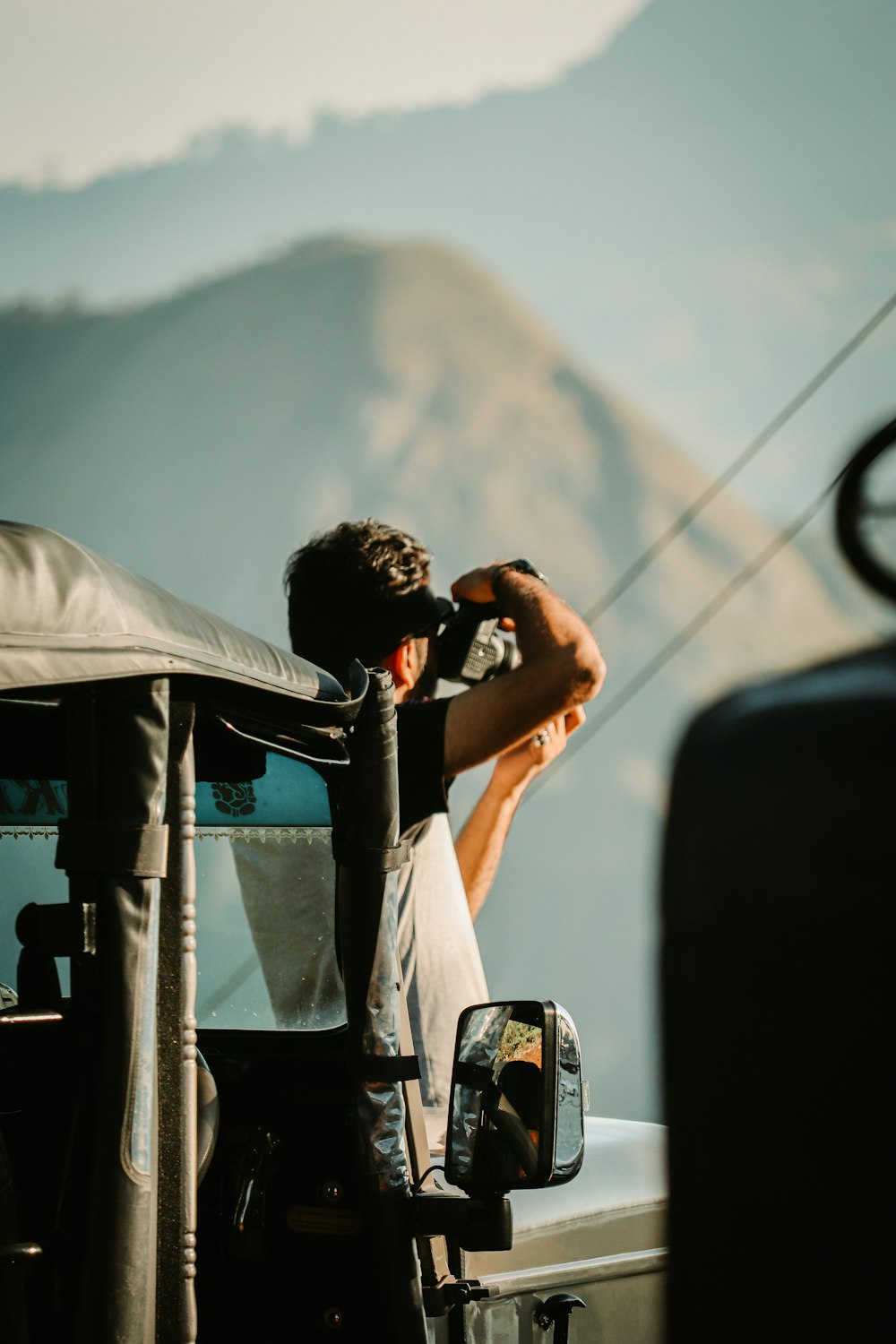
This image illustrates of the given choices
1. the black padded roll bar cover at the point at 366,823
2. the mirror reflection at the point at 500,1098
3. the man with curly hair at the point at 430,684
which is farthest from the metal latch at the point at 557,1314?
the black padded roll bar cover at the point at 366,823

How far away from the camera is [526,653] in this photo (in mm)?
2557

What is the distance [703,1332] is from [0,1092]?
1158mm

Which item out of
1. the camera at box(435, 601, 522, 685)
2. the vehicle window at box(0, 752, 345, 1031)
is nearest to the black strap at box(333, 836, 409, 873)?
the vehicle window at box(0, 752, 345, 1031)

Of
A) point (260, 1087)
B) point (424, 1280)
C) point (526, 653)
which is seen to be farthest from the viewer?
point (526, 653)

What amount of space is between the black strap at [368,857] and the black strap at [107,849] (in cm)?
45

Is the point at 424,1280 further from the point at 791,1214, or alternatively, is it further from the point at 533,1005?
the point at 791,1214

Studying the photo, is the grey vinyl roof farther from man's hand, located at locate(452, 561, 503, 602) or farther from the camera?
man's hand, located at locate(452, 561, 503, 602)

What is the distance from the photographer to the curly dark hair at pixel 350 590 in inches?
95.7

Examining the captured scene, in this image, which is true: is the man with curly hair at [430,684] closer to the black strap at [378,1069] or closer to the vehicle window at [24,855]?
the black strap at [378,1069]

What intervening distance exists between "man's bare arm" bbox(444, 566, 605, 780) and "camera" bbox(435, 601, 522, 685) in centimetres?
5

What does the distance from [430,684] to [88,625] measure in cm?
153

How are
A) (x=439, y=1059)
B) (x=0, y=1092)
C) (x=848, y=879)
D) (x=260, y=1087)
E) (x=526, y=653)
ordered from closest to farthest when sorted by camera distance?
1. (x=848, y=879)
2. (x=0, y=1092)
3. (x=260, y=1087)
4. (x=439, y=1059)
5. (x=526, y=653)

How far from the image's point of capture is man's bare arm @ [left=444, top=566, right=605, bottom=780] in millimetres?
2287

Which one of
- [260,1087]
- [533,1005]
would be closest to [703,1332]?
[533,1005]
